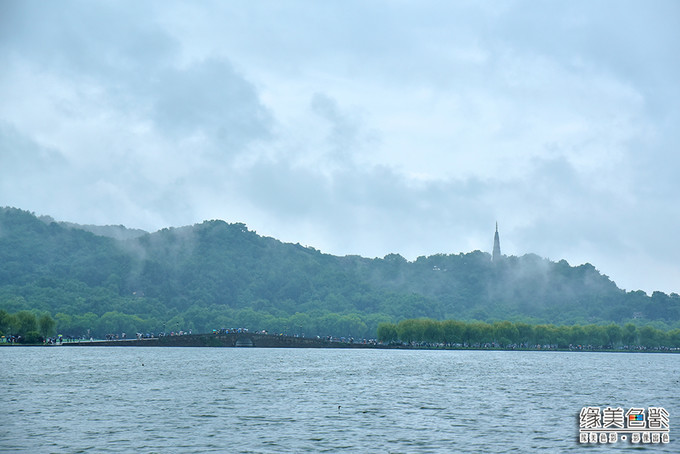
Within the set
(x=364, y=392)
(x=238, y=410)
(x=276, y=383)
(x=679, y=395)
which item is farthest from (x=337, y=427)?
(x=679, y=395)

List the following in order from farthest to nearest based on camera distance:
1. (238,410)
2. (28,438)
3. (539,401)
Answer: (539,401), (238,410), (28,438)

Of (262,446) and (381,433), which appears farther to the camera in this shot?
(381,433)

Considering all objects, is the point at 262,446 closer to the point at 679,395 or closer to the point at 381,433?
the point at 381,433

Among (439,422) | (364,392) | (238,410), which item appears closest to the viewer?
(439,422)

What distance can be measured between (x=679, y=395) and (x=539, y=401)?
71.6 feet

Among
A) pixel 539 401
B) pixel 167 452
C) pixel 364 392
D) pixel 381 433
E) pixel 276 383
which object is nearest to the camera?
pixel 167 452

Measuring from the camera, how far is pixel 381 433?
63.9m

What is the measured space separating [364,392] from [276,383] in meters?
16.6

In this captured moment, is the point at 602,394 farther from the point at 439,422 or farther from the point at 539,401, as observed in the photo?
the point at 439,422

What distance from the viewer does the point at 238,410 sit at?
77.6 metres

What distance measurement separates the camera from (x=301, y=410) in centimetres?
7825

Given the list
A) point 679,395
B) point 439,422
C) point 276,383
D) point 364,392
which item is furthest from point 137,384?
point 679,395

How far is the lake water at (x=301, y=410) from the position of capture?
5862 cm

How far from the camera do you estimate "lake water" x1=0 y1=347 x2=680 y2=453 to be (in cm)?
5862
